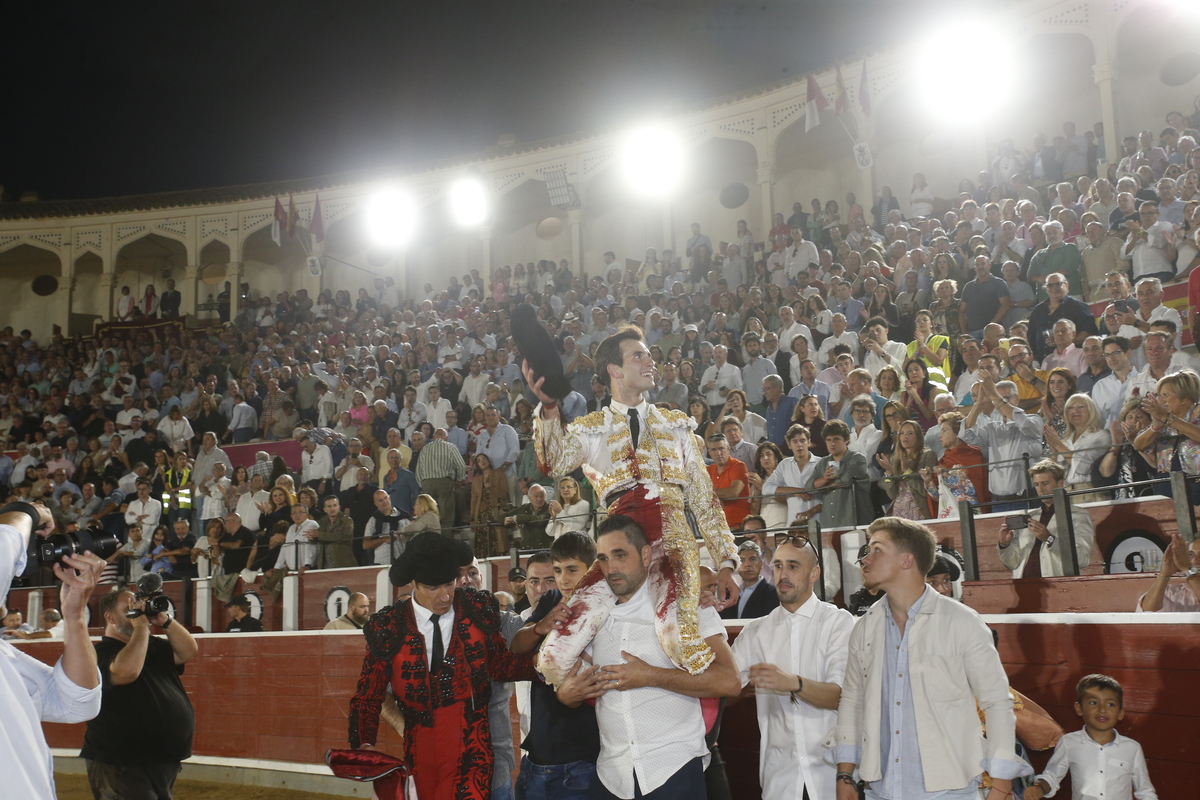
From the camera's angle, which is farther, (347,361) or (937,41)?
(937,41)

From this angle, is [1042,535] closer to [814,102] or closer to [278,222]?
[814,102]

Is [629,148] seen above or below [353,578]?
above

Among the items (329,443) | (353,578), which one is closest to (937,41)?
(329,443)

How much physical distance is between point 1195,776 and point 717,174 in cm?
1909

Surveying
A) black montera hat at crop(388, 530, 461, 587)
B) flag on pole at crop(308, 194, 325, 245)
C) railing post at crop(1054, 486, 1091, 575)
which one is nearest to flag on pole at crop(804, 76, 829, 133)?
flag on pole at crop(308, 194, 325, 245)

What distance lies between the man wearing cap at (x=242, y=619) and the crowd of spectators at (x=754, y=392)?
0.34 meters

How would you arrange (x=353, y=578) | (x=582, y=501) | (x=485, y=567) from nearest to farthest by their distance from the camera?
(x=582, y=501) < (x=485, y=567) < (x=353, y=578)

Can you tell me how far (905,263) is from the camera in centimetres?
1070

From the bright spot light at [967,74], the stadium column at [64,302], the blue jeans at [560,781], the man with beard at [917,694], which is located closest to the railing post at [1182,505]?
the man with beard at [917,694]

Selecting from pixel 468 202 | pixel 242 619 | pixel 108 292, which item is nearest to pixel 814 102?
pixel 468 202

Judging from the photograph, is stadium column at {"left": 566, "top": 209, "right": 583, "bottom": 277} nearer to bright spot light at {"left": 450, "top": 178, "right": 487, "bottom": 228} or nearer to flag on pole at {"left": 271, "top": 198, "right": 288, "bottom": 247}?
bright spot light at {"left": 450, "top": 178, "right": 487, "bottom": 228}

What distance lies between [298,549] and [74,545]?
695cm

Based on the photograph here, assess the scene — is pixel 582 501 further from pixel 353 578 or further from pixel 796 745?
pixel 796 745

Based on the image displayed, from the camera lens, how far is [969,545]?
566cm
